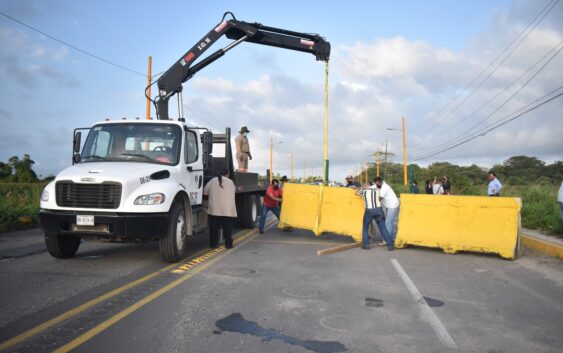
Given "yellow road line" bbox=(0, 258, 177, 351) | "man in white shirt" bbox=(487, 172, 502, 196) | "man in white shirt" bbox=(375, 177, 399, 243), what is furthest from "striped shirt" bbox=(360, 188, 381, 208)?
"man in white shirt" bbox=(487, 172, 502, 196)

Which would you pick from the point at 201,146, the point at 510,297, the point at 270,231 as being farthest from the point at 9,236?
the point at 510,297

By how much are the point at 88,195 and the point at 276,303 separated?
373cm

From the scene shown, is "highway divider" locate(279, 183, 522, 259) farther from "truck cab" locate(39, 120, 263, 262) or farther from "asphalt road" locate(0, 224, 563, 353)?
"truck cab" locate(39, 120, 263, 262)

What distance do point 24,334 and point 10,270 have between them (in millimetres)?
3459

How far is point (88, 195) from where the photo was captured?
7.33m

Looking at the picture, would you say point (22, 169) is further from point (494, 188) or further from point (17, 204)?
point (494, 188)

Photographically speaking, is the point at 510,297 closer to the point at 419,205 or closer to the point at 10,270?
the point at 419,205

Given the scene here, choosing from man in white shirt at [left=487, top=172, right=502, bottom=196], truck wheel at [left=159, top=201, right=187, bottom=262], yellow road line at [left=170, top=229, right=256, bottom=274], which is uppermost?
man in white shirt at [left=487, top=172, right=502, bottom=196]

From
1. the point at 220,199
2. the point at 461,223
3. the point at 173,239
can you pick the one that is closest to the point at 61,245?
the point at 173,239

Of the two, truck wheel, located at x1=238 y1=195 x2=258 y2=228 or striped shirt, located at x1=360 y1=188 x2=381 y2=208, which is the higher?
striped shirt, located at x1=360 y1=188 x2=381 y2=208

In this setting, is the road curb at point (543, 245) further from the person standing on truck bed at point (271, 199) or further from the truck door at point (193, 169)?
the truck door at point (193, 169)

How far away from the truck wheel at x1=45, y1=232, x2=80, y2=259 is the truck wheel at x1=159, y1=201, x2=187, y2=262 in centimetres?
171

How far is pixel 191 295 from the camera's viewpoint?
5.84 metres

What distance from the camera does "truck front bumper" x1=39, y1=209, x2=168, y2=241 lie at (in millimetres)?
7211
